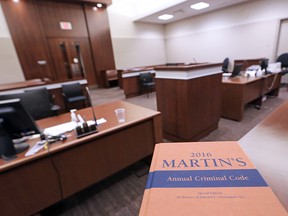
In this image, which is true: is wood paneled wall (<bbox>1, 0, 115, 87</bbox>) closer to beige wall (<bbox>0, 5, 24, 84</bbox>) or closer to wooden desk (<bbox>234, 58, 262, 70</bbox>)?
beige wall (<bbox>0, 5, 24, 84</bbox>)

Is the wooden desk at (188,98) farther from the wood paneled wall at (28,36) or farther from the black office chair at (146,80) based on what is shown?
the wood paneled wall at (28,36)

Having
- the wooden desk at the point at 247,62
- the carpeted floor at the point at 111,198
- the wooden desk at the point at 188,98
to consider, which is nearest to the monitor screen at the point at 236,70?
the wooden desk at the point at 188,98

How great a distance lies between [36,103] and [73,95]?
57.7 inches

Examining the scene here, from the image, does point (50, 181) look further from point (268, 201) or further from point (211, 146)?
point (268, 201)

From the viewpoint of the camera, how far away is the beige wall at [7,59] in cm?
491

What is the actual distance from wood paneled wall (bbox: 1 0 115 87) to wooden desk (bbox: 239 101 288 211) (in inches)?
254

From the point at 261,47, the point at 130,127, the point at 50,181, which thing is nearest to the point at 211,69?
the point at 130,127

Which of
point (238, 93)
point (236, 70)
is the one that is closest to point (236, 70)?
point (236, 70)

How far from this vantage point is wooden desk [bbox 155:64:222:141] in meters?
1.96

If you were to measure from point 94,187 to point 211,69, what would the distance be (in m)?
2.06

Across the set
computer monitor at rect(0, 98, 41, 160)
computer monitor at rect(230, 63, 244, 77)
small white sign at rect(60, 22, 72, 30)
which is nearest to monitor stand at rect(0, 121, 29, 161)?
computer monitor at rect(0, 98, 41, 160)

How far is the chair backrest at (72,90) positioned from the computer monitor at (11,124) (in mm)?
2607

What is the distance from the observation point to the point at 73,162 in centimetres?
133

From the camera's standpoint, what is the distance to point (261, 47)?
18.2 ft
